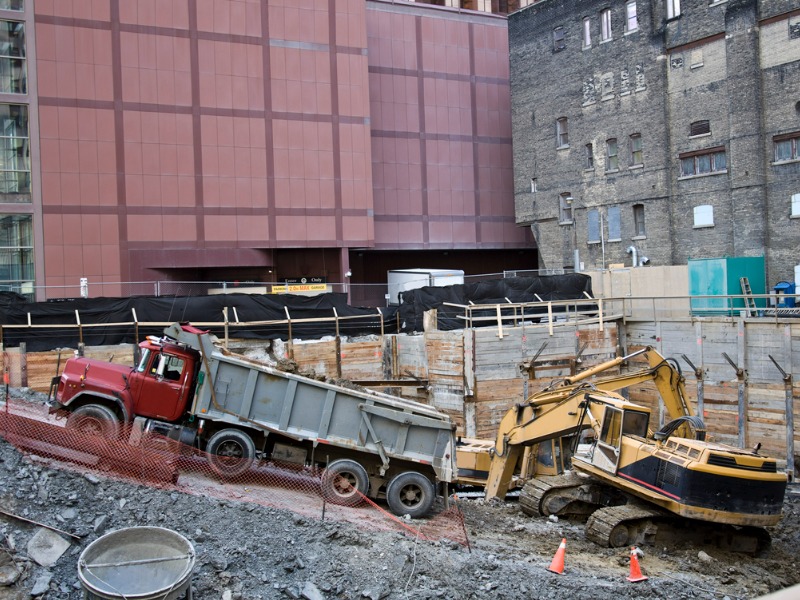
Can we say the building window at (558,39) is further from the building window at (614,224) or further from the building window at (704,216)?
the building window at (704,216)

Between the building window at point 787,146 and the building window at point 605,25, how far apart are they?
413 inches

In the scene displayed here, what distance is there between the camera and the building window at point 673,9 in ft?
121

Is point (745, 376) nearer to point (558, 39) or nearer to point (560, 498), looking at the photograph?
point (560, 498)

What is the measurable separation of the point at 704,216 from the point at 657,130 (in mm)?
4852

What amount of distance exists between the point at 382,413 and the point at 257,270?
2902 cm

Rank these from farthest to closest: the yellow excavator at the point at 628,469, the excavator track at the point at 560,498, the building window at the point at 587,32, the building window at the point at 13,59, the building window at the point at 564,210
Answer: the building window at the point at 564,210 → the building window at the point at 587,32 → the building window at the point at 13,59 → the excavator track at the point at 560,498 → the yellow excavator at the point at 628,469

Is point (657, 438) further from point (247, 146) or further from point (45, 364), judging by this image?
point (247, 146)

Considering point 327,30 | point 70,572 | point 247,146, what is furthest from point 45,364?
point 327,30

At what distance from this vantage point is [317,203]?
41.5 meters

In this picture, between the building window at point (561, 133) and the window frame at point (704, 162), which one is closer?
the window frame at point (704, 162)

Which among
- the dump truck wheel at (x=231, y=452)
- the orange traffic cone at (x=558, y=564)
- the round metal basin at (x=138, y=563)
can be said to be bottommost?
the orange traffic cone at (x=558, y=564)

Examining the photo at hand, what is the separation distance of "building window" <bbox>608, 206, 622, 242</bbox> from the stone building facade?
57 millimetres

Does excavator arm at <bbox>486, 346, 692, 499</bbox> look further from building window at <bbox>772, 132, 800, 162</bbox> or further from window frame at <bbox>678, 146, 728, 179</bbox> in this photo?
window frame at <bbox>678, 146, 728, 179</bbox>

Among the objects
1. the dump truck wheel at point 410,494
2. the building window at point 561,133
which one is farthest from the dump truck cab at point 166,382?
the building window at point 561,133
